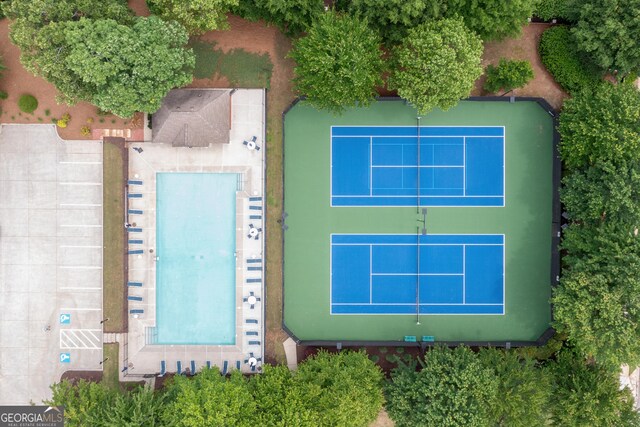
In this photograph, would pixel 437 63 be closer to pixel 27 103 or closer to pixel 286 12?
pixel 286 12

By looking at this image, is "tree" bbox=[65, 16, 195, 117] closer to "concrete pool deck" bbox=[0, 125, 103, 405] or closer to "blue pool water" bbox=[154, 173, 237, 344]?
"blue pool water" bbox=[154, 173, 237, 344]

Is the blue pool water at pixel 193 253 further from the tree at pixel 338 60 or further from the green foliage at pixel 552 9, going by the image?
the green foliage at pixel 552 9

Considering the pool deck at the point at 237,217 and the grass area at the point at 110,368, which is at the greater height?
the pool deck at the point at 237,217

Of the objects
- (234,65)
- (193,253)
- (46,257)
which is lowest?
(46,257)

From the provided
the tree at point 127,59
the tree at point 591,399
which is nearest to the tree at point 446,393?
the tree at point 591,399

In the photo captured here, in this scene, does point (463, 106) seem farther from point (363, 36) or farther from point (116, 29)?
point (116, 29)

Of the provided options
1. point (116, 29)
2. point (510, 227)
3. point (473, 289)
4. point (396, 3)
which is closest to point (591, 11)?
point (396, 3)

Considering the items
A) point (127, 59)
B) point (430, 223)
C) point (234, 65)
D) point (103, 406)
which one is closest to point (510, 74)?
point (430, 223)
